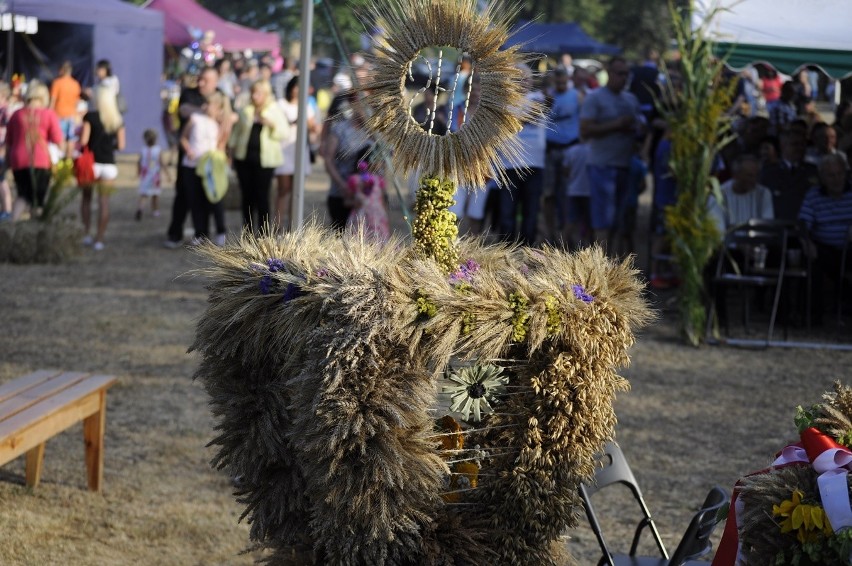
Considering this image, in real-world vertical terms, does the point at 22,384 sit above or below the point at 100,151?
below

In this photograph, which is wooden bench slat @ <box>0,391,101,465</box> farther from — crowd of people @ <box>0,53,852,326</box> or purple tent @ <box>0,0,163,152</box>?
purple tent @ <box>0,0,163,152</box>

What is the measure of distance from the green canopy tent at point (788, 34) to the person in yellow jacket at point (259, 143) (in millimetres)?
4815

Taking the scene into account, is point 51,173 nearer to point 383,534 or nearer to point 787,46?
point 787,46

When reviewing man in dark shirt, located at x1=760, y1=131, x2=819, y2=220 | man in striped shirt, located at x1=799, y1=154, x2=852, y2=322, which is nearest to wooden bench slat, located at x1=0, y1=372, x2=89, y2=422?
man in striped shirt, located at x1=799, y1=154, x2=852, y2=322

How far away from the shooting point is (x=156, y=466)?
5.45 metres

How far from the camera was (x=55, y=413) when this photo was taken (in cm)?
450

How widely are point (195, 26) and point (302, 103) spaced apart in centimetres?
2409

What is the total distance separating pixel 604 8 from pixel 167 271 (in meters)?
46.4

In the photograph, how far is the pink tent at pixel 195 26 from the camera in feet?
88.5

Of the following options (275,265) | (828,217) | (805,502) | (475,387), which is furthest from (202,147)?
(805,502)

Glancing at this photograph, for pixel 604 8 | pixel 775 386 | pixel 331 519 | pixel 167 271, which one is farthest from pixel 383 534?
pixel 604 8

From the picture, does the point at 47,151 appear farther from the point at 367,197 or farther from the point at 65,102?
the point at 367,197

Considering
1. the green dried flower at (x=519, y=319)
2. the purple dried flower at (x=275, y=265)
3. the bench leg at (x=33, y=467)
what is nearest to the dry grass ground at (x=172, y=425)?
the bench leg at (x=33, y=467)

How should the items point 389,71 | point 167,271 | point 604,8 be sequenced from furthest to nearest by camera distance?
point 604,8, point 167,271, point 389,71
